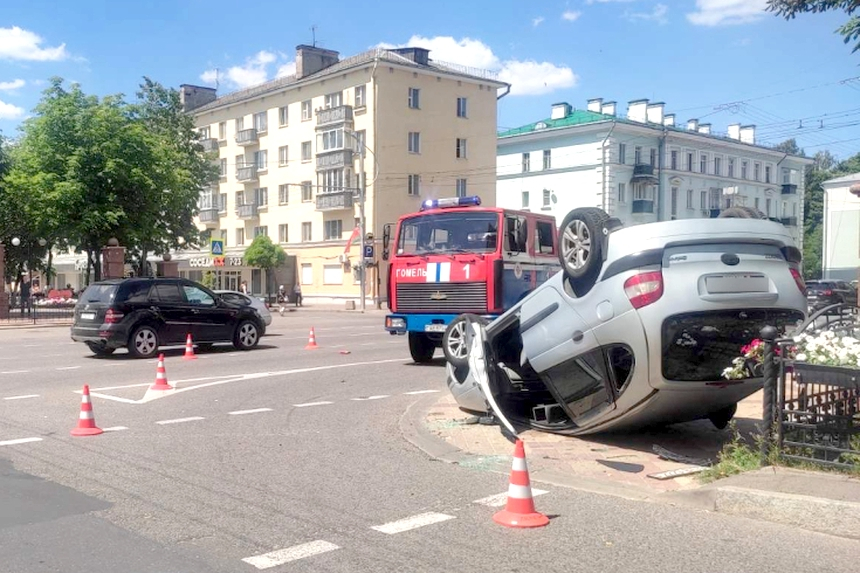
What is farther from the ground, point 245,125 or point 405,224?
point 245,125

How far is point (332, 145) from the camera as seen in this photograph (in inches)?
2127

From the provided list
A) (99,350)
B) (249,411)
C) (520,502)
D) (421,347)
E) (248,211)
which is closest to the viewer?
(520,502)

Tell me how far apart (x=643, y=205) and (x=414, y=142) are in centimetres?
1487

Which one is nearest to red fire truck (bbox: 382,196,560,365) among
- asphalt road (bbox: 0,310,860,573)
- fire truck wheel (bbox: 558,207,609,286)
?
asphalt road (bbox: 0,310,860,573)

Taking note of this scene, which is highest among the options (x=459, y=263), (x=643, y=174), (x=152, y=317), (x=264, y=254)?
(x=643, y=174)

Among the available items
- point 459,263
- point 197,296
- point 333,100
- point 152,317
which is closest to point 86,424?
point 459,263

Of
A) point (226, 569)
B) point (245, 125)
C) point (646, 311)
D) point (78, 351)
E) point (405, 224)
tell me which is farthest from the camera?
point (245, 125)

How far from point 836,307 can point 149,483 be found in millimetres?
7117

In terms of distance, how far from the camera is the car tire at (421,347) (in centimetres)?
1641

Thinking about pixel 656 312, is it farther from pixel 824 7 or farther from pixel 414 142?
pixel 414 142

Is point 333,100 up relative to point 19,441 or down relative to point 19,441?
up

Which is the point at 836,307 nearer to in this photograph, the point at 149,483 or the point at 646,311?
the point at 646,311

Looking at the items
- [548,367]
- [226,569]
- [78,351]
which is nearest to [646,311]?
[548,367]

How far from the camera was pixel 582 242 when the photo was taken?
7.45m
